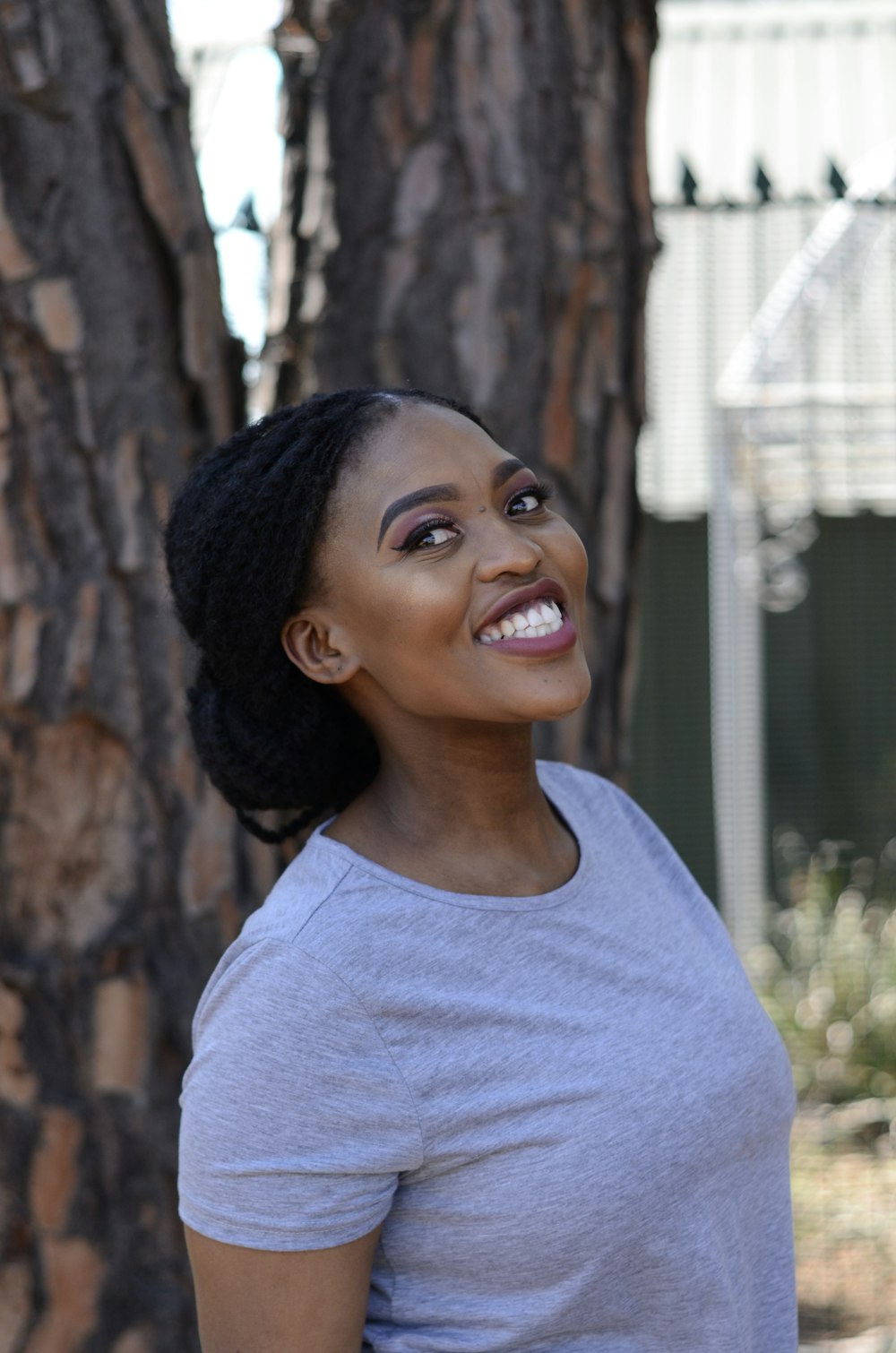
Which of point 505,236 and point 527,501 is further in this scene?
point 505,236

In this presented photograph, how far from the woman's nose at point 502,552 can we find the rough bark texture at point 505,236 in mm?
910

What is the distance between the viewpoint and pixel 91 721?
7.54 ft

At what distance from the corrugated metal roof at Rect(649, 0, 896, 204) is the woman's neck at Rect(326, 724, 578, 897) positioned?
290 inches

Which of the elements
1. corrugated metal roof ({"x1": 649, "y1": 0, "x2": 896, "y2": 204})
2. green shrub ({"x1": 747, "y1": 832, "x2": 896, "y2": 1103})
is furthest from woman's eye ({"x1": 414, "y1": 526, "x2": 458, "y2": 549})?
corrugated metal roof ({"x1": 649, "y1": 0, "x2": 896, "y2": 204})

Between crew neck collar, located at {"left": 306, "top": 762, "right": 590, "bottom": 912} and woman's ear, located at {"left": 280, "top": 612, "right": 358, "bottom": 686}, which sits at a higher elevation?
woman's ear, located at {"left": 280, "top": 612, "right": 358, "bottom": 686}

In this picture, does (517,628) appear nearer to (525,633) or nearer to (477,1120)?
(525,633)

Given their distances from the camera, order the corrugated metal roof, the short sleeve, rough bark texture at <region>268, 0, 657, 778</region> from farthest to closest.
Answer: the corrugated metal roof → rough bark texture at <region>268, 0, 657, 778</region> → the short sleeve

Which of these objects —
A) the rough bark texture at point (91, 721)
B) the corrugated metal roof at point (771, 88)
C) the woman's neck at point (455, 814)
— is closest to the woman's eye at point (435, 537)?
the woman's neck at point (455, 814)

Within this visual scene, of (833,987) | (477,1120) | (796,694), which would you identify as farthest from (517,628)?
(796,694)

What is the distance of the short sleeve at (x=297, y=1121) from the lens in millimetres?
1536

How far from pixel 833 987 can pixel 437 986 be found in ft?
14.6

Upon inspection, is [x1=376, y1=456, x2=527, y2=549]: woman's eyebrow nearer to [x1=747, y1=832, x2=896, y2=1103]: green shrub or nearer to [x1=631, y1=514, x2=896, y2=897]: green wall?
[x1=747, y1=832, x2=896, y2=1103]: green shrub

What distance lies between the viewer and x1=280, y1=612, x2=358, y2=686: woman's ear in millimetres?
1841

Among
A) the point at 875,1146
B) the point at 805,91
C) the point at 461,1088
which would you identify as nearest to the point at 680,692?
the point at 875,1146
